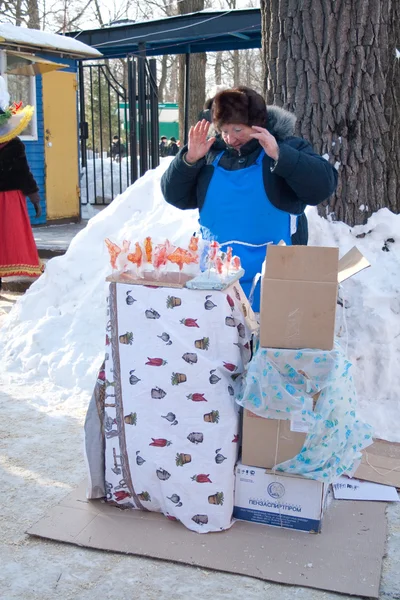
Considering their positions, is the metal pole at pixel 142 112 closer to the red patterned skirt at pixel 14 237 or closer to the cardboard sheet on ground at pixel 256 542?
→ the red patterned skirt at pixel 14 237

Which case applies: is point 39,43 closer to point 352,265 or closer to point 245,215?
point 245,215

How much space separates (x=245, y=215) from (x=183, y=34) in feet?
24.3

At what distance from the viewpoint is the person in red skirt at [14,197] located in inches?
252

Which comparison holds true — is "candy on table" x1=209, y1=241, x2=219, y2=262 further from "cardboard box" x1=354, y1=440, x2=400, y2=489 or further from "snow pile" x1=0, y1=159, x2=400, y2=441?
"cardboard box" x1=354, y1=440, x2=400, y2=489

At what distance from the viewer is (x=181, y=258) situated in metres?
2.77

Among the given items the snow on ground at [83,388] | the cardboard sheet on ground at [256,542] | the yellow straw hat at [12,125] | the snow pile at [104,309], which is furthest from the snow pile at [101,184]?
the cardboard sheet on ground at [256,542]

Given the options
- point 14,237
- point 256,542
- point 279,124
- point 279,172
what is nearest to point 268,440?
point 256,542

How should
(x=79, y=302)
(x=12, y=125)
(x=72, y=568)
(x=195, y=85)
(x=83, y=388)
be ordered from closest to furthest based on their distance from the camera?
(x=72, y=568), (x=83, y=388), (x=79, y=302), (x=12, y=125), (x=195, y=85)

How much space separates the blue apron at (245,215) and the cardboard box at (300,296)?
56 centimetres

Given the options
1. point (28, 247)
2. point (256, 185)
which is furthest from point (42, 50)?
point (256, 185)

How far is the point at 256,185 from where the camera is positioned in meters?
3.13

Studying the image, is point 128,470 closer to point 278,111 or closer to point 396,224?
point 278,111

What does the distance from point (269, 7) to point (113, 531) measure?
3.50 m

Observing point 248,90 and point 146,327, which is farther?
point 248,90
